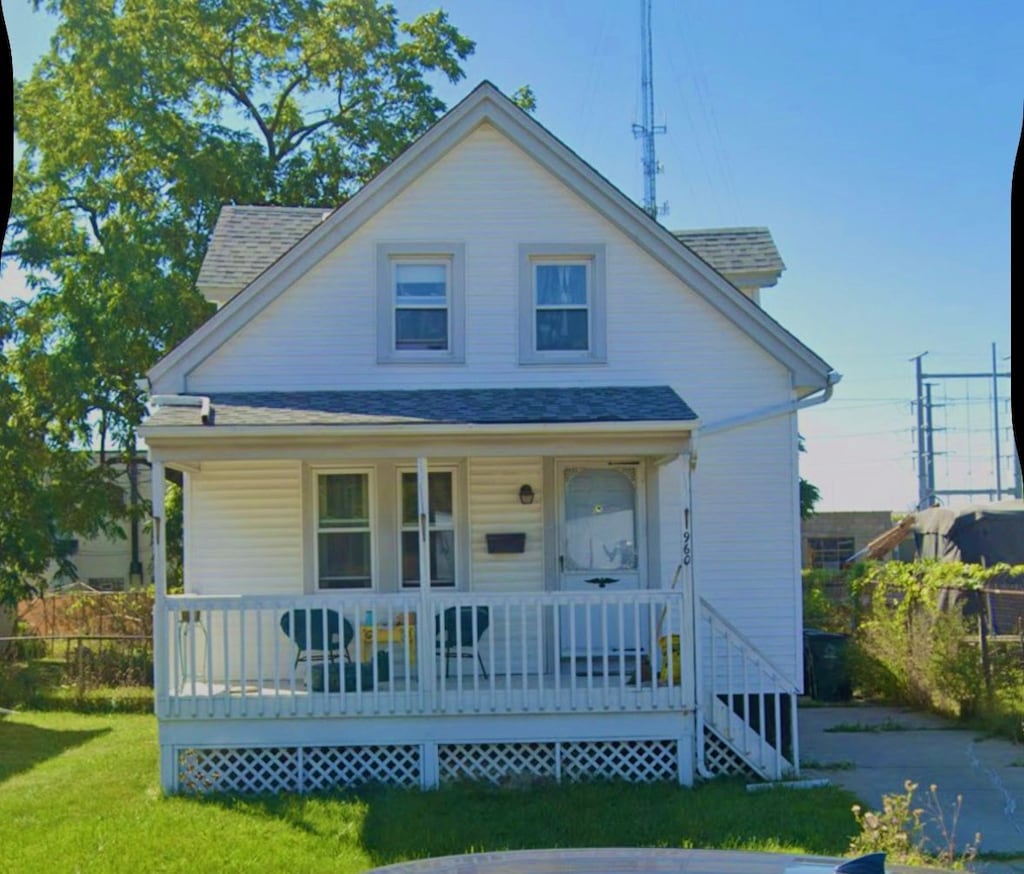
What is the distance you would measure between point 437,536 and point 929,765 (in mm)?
5570

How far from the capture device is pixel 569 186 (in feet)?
44.2

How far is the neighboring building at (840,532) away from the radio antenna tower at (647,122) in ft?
54.0

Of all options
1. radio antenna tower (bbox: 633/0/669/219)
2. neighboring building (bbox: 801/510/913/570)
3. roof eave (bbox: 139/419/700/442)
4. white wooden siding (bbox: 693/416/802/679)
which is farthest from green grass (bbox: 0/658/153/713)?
neighboring building (bbox: 801/510/913/570)

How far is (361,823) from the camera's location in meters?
9.84

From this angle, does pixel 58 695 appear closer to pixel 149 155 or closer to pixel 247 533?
pixel 247 533

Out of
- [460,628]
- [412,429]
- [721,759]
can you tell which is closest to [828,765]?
[721,759]

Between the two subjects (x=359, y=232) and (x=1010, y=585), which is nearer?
(x=359, y=232)

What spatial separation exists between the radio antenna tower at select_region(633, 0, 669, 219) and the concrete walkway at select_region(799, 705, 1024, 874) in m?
8.60

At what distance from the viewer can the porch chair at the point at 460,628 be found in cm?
1132

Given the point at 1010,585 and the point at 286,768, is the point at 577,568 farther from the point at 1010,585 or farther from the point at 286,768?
the point at 1010,585

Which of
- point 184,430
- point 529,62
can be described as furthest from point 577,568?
point 529,62

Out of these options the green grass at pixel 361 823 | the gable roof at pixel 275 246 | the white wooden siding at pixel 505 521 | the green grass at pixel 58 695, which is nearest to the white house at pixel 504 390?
the white wooden siding at pixel 505 521

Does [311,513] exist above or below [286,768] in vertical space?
above

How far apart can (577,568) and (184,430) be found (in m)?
4.59
